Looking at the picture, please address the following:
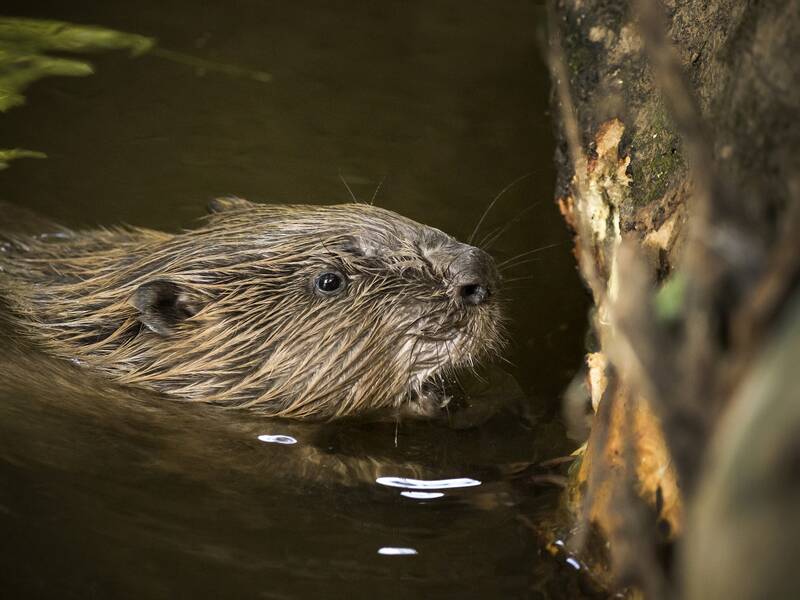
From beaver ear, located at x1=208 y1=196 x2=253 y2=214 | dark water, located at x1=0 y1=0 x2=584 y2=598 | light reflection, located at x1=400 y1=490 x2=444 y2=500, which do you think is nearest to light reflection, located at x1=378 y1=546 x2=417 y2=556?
dark water, located at x1=0 y1=0 x2=584 y2=598

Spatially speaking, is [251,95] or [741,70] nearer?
[741,70]

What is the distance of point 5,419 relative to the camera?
11.2 feet

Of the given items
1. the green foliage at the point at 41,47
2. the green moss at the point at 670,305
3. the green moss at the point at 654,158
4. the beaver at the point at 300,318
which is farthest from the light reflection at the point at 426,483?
the green foliage at the point at 41,47

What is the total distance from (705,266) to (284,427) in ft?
7.72

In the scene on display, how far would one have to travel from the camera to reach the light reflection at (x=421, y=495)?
133 inches

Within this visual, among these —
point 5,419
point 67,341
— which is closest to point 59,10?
point 67,341

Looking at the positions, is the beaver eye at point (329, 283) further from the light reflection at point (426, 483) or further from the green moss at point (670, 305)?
the green moss at point (670, 305)

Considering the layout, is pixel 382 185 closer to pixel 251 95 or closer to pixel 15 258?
pixel 251 95

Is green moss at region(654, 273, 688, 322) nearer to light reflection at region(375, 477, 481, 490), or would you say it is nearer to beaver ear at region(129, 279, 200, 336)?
light reflection at region(375, 477, 481, 490)

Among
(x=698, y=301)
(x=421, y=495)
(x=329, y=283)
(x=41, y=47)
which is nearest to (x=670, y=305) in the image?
(x=698, y=301)

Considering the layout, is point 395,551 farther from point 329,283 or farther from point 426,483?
point 329,283

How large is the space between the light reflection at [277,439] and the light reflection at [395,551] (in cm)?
71

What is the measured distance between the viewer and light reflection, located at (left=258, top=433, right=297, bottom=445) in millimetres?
3631

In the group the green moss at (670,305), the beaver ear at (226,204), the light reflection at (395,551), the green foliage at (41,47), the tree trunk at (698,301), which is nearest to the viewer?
the tree trunk at (698,301)
